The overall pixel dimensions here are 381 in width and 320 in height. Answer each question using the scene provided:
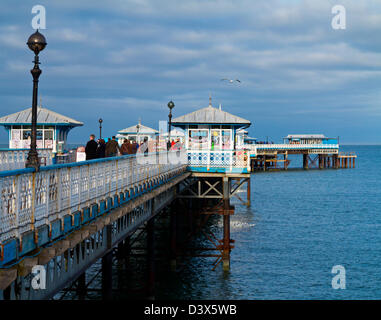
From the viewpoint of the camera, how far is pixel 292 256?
26719 millimetres

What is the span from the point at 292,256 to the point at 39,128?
679 inches

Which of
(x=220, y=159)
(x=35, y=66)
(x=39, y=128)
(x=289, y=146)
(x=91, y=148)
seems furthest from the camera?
(x=289, y=146)

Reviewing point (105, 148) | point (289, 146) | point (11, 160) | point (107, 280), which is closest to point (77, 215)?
point (107, 280)

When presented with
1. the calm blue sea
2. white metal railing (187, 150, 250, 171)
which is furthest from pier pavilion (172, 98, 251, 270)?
the calm blue sea

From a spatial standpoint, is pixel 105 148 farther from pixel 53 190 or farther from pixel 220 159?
pixel 53 190

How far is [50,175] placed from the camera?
8.09 metres

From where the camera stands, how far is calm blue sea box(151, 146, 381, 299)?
20.8 m

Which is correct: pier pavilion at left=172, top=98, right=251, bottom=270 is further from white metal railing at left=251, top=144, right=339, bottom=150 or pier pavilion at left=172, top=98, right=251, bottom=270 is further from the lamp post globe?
white metal railing at left=251, top=144, right=339, bottom=150

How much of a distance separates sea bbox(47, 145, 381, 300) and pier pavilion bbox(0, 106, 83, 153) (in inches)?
339

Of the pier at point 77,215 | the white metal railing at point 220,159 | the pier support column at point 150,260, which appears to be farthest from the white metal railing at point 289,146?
the pier support column at point 150,260
